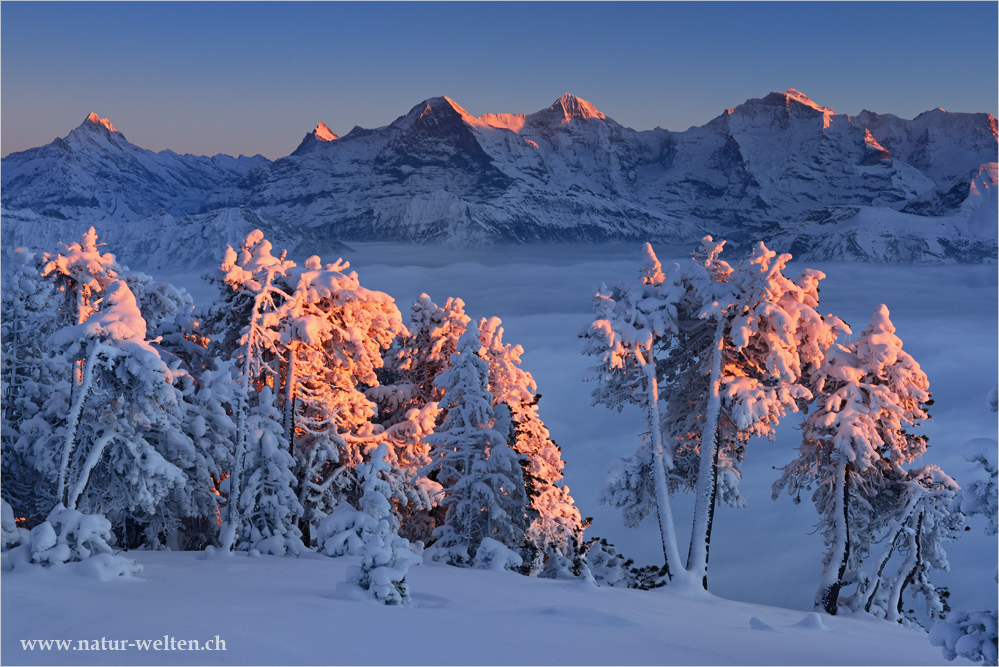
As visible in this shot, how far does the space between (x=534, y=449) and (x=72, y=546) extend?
18379 mm

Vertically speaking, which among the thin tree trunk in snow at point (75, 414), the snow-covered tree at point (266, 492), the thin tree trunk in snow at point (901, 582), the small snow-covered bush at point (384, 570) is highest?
the thin tree trunk in snow at point (75, 414)

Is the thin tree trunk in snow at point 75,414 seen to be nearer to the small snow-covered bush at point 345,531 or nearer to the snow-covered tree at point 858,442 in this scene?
the small snow-covered bush at point 345,531

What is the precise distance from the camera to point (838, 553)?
24297 millimetres

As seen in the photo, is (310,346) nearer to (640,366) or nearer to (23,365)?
(23,365)

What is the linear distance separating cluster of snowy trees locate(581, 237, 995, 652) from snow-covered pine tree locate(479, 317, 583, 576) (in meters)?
3.30

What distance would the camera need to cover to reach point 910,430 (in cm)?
2573

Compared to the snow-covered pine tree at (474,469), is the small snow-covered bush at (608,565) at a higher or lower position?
lower

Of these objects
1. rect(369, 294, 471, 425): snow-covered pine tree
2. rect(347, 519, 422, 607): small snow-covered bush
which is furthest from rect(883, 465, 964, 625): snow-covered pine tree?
rect(347, 519, 422, 607): small snow-covered bush

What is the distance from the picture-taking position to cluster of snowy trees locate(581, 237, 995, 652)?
22.8 metres

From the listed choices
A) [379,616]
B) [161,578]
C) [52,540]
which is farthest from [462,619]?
[52,540]

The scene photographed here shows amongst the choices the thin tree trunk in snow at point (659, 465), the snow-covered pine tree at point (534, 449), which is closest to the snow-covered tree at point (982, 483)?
the thin tree trunk in snow at point (659, 465)

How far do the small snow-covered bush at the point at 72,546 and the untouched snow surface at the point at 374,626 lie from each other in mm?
313

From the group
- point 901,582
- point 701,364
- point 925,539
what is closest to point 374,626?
point 701,364

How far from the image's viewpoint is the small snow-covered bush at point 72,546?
42.0 ft
